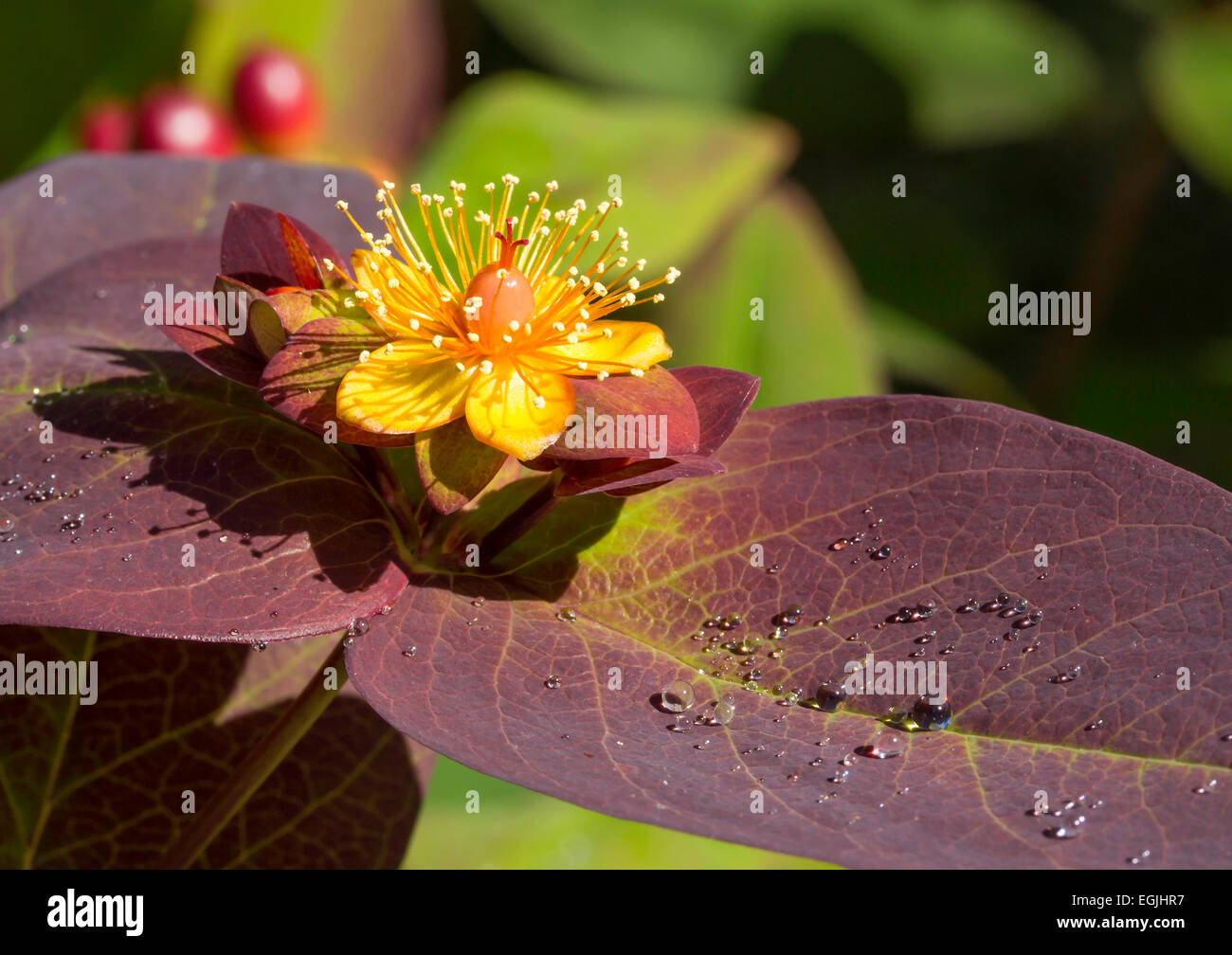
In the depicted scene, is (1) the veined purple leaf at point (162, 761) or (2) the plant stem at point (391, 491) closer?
(2) the plant stem at point (391, 491)

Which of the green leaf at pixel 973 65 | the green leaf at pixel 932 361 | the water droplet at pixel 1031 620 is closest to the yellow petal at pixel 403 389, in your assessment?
the water droplet at pixel 1031 620

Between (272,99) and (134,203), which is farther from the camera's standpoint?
(272,99)

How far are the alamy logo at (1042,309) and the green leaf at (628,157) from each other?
540 millimetres

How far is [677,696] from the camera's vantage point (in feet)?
1.55

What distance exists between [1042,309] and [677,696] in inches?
61.3

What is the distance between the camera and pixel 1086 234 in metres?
1.97

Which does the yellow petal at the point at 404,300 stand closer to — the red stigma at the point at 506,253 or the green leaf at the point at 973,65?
the red stigma at the point at 506,253

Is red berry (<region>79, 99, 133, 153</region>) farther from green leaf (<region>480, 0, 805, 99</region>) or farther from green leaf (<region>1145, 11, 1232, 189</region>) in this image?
green leaf (<region>1145, 11, 1232, 189</region>)

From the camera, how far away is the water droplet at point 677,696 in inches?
18.4

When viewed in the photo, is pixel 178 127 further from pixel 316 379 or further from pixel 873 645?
pixel 873 645

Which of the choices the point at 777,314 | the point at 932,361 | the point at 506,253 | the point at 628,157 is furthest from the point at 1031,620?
the point at 932,361

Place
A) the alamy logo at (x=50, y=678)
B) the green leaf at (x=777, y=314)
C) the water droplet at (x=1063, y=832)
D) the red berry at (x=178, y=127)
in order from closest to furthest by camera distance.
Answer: the water droplet at (x=1063, y=832), the alamy logo at (x=50, y=678), the red berry at (x=178, y=127), the green leaf at (x=777, y=314)

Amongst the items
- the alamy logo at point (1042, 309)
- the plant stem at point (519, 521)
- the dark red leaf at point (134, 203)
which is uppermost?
the alamy logo at point (1042, 309)

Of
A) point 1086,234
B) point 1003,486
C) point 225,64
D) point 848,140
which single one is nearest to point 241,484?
point 1003,486
